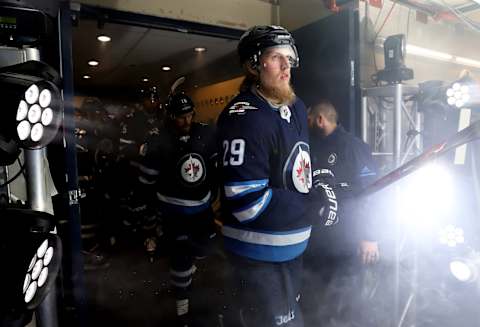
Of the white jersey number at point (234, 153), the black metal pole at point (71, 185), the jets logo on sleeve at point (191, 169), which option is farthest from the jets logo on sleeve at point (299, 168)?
the black metal pole at point (71, 185)

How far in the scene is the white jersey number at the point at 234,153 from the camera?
64.5 inches

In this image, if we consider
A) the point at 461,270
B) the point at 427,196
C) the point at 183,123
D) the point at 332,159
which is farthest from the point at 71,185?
the point at 461,270

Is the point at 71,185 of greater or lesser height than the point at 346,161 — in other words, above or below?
below

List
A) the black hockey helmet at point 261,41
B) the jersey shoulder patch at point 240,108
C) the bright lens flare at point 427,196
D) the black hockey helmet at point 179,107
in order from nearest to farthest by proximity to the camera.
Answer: the jersey shoulder patch at point 240,108
the black hockey helmet at point 261,41
the bright lens flare at point 427,196
the black hockey helmet at point 179,107

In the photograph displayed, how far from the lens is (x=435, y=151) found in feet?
5.75

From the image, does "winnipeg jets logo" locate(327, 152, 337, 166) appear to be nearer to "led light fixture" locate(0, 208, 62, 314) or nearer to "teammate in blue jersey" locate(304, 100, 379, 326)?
"teammate in blue jersey" locate(304, 100, 379, 326)

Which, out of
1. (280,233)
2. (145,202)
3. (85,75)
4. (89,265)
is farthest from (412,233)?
(85,75)

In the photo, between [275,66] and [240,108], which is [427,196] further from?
[240,108]

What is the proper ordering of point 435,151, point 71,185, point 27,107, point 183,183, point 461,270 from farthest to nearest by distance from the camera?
1. point 183,183
2. point 461,270
3. point 71,185
4. point 435,151
5. point 27,107

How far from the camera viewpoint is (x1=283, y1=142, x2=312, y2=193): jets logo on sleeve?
177cm

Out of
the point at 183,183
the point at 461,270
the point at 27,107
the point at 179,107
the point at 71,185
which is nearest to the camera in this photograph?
the point at 27,107

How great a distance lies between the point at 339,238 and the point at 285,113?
61.3 inches

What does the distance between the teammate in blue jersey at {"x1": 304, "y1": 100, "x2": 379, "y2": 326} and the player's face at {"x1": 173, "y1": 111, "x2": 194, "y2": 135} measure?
1034mm

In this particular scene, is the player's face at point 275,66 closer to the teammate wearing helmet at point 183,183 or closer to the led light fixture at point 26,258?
the led light fixture at point 26,258
